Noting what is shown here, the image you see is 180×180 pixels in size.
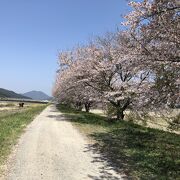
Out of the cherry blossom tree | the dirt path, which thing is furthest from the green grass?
the cherry blossom tree

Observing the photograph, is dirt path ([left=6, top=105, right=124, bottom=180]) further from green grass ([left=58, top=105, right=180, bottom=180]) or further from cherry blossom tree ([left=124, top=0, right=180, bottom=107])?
cherry blossom tree ([left=124, top=0, right=180, bottom=107])

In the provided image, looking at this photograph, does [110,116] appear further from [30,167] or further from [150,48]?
[30,167]

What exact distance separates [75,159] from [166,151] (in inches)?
219


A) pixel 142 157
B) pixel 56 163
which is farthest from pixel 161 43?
pixel 56 163

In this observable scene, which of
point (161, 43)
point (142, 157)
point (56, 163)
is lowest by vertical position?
point (56, 163)

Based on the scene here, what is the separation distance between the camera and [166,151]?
17594mm

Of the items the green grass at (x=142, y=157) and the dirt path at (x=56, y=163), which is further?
the green grass at (x=142, y=157)

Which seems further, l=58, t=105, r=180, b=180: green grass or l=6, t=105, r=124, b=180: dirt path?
l=58, t=105, r=180, b=180: green grass

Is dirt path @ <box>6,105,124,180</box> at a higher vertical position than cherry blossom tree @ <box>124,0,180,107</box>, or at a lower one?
lower

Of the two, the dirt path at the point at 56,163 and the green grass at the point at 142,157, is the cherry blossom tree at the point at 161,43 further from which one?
the dirt path at the point at 56,163

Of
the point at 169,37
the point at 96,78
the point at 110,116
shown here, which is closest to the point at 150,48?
the point at 169,37

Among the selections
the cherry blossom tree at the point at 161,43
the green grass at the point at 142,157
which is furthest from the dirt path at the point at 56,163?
the cherry blossom tree at the point at 161,43

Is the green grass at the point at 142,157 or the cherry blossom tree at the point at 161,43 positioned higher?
the cherry blossom tree at the point at 161,43

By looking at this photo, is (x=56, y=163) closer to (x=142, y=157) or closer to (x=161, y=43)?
(x=142, y=157)
